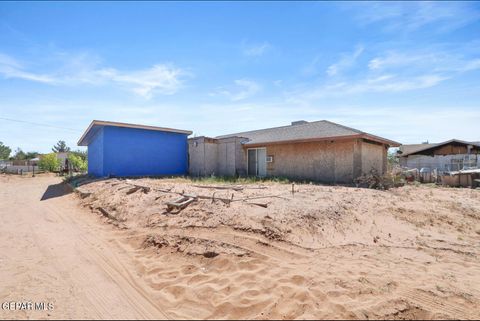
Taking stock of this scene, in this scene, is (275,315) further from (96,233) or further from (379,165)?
(379,165)

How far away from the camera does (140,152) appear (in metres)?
16.4

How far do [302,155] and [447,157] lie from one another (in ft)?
49.4

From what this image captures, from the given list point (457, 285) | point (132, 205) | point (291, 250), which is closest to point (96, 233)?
point (132, 205)

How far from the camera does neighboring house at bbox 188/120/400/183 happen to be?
44.0ft

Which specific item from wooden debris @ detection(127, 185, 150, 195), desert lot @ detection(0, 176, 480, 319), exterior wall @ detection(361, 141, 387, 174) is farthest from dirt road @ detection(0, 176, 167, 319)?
exterior wall @ detection(361, 141, 387, 174)

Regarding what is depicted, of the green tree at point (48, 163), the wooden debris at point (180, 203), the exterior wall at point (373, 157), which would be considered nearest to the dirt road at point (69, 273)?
the wooden debris at point (180, 203)

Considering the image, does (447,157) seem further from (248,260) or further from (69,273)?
(69,273)

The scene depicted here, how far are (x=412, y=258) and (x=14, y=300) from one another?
633cm

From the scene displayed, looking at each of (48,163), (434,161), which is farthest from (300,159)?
(48,163)

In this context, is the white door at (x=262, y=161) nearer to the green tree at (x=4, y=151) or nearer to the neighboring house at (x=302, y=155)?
the neighboring house at (x=302, y=155)

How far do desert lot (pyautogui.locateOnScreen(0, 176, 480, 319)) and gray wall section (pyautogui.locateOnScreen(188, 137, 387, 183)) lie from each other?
5205mm

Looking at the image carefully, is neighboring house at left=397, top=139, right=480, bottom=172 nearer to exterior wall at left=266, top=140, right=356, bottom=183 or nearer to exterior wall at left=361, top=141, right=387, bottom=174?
exterior wall at left=361, top=141, right=387, bottom=174

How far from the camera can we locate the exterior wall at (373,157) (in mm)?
13970

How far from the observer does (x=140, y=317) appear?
3.03 m
